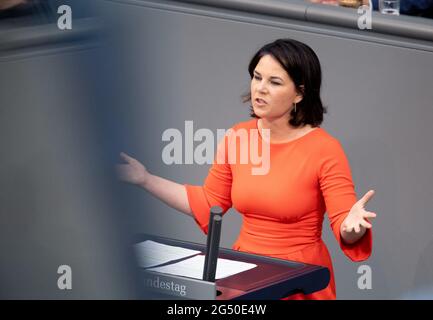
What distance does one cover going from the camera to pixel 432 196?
2.53 meters

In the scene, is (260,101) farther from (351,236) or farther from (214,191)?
(351,236)

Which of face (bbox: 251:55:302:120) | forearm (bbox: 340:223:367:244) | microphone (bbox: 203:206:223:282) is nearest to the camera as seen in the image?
microphone (bbox: 203:206:223:282)

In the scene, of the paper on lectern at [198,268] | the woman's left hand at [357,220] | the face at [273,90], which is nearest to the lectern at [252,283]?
the paper on lectern at [198,268]

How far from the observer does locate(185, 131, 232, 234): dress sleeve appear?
7.55 feet

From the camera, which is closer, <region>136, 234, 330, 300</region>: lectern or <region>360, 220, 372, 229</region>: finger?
<region>136, 234, 330, 300</region>: lectern

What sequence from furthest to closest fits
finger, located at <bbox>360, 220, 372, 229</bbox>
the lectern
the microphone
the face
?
the face < finger, located at <bbox>360, 220, 372, 229</bbox> < the lectern < the microphone

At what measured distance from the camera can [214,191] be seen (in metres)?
2.31

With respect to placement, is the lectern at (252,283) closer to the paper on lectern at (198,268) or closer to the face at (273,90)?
the paper on lectern at (198,268)

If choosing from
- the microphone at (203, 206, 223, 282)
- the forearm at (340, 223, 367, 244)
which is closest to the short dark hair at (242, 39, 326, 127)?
the forearm at (340, 223, 367, 244)

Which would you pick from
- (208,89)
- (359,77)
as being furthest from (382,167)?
(208,89)

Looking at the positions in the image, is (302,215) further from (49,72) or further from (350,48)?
(49,72)

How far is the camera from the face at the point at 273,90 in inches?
87.4

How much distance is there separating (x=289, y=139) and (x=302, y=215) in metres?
0.23

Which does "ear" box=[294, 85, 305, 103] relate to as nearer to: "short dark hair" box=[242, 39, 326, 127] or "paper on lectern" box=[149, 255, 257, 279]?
"short dark hair" box=[242, 39, 326, 127]
